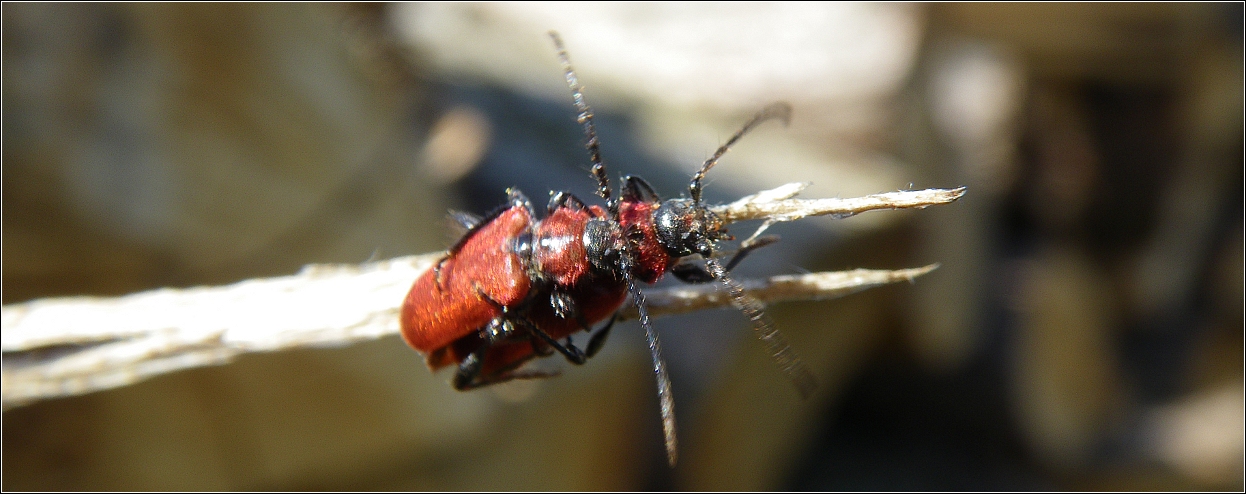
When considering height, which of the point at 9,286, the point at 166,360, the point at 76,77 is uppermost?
the point at 76,77

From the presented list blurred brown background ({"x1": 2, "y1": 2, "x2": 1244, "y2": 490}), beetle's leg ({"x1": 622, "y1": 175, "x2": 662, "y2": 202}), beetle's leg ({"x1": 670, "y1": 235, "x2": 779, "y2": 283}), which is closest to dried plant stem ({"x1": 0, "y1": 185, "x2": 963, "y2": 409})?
beetle's leg ({"x1": 670, "y1": 235, "x2": 779, "y2": 283})

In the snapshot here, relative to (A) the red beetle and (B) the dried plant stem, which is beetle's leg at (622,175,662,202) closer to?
(A) the red beetle

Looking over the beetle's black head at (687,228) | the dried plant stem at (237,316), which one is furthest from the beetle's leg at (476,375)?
the beetle's black head at (687,228)

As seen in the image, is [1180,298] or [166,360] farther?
[1180,298]

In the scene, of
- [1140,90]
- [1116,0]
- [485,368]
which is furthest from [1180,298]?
[485,368]

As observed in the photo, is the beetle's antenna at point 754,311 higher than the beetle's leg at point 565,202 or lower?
lower

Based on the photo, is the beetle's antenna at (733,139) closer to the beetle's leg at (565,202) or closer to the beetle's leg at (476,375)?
the beetle's leg at (565,202)

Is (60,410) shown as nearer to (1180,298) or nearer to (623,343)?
(623,343)
